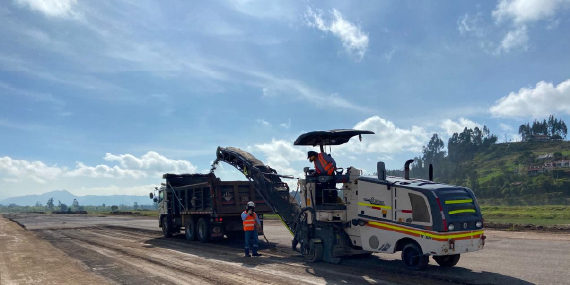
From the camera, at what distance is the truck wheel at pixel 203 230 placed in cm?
1764

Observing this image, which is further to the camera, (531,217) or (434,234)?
(531,217)

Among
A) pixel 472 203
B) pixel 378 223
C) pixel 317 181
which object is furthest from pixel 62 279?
pixel 472 203

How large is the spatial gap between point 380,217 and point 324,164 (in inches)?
91.4

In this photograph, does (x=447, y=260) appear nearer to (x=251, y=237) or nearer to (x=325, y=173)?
(x=325, y=173)

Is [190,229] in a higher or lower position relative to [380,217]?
lower

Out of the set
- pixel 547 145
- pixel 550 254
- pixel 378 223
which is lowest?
pixel 550 254

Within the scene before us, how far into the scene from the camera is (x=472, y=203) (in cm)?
949

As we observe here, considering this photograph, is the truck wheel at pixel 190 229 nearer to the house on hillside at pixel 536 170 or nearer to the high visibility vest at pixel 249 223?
the high visibility vest at pixel 249 223

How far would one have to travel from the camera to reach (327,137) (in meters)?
12.6

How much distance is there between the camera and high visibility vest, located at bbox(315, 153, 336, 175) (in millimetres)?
11758

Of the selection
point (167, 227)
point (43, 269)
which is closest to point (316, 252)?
point (43, 269)

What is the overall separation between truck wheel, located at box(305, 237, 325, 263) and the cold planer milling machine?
0.09 feet

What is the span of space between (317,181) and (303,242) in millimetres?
1891

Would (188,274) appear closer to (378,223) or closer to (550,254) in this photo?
(378,223)
